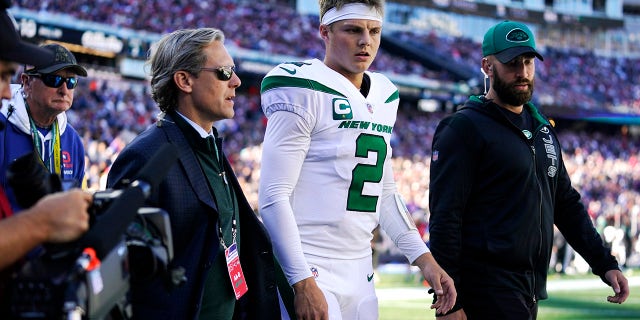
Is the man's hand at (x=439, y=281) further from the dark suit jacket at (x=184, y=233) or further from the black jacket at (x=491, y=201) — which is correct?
the dark suit jacket at (x=184, y=233)

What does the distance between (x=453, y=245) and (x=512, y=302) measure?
1.17 feet

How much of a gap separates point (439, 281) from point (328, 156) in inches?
26.0

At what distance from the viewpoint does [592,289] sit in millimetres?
14508

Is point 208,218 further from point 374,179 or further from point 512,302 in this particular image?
point 512,302

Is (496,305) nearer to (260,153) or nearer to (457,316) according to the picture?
(457,316)

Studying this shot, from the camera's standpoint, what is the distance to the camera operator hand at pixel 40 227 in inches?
76.3

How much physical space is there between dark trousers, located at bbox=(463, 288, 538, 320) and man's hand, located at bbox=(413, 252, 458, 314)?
13.3 inches

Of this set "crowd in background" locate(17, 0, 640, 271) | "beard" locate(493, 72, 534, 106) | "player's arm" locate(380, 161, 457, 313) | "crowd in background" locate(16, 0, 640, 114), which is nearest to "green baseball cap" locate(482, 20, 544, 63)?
"beard" locate(493, 72, 534, 106)

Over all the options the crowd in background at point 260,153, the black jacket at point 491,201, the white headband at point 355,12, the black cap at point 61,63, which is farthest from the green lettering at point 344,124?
the crowd in background at point 260,153

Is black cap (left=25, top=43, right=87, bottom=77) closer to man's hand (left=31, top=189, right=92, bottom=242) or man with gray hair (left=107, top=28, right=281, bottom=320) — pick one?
man with gray hair (left=107, top=28, right=281, bottom=320)

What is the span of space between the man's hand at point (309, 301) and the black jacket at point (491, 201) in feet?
2.90

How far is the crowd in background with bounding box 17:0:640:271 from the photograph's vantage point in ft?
69.1

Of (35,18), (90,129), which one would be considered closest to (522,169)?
(90,129)

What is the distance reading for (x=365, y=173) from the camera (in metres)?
3.58
